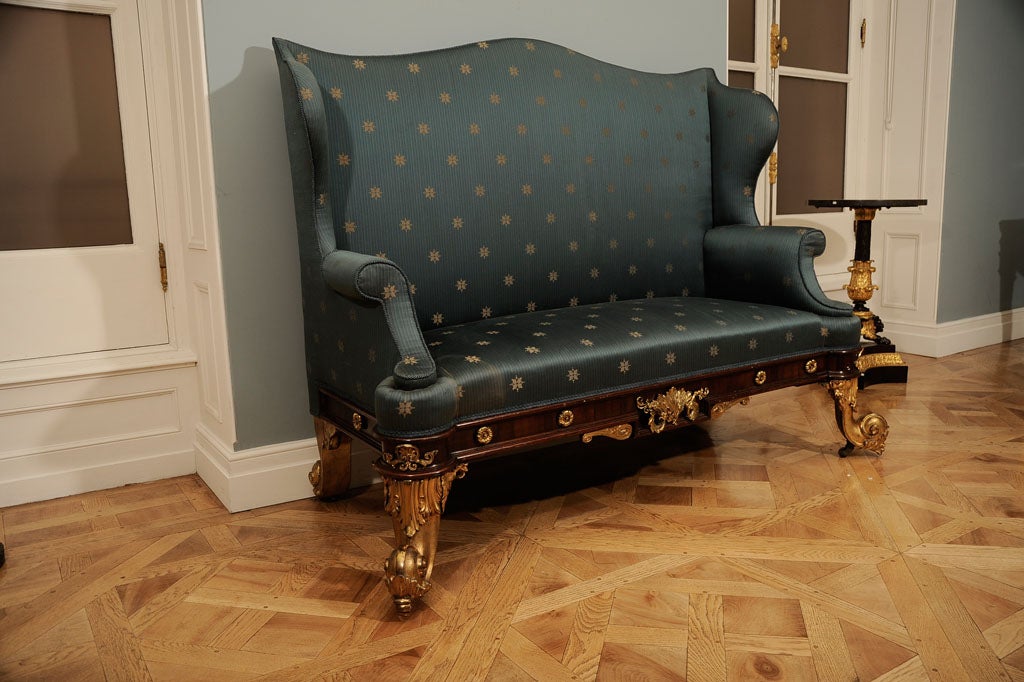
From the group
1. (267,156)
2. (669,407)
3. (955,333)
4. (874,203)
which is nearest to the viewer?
(669,407)

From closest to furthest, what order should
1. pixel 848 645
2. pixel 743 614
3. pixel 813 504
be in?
pixel 848 645, pixel 743 614, pixel 813 504

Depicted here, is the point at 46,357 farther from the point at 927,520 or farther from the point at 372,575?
the point at 927,520

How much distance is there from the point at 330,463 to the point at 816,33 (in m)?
3.10

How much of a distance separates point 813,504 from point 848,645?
27.5 inches

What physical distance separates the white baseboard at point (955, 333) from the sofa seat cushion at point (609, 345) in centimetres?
192

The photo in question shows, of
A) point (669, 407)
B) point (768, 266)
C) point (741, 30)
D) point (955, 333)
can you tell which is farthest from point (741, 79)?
point (669, 407)

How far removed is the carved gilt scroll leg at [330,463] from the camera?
2119mm

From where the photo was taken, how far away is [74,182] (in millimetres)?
2229

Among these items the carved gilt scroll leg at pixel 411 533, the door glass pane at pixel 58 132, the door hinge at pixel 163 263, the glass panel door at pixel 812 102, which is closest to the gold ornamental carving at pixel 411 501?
the carved gilt scroll leg at pixel 411 533

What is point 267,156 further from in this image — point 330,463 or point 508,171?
point 330,463

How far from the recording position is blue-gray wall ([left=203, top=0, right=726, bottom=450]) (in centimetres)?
204

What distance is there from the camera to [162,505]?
7.14ft

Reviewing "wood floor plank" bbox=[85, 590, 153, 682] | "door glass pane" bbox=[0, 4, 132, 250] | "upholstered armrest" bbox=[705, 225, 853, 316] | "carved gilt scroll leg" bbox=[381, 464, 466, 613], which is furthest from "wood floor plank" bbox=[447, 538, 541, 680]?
"door glass pane" bbox=[0, 4, 132, 250]

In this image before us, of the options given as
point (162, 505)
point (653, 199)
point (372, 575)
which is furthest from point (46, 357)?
point (653, 199)
